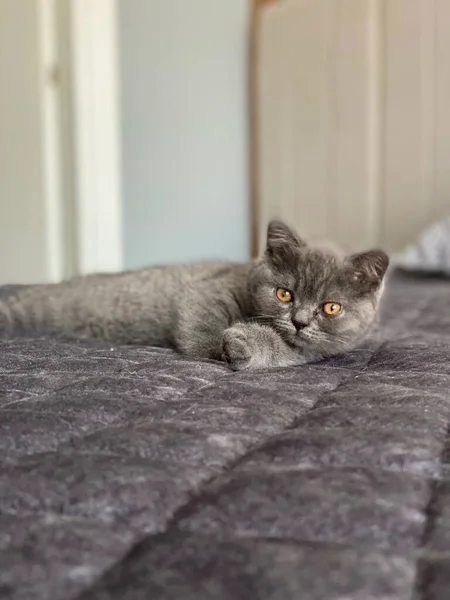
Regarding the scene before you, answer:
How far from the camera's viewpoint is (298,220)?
116 inches

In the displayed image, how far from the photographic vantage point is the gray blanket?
422 millimetres

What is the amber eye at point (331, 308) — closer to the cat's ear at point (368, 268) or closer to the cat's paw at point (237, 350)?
the cat's ear at point (368, 268)

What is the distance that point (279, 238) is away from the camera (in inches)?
49.2

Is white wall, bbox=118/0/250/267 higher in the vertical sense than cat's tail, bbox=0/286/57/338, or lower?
higher

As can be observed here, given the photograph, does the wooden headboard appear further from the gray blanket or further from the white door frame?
the gray blanket

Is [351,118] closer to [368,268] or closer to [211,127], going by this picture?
[211,127]

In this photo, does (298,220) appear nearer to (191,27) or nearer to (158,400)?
(191,27)

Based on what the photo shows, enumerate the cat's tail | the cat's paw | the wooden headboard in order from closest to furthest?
1. the cat's paw
2. the cat's tail
3. the wooden headboard

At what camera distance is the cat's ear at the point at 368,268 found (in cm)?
118

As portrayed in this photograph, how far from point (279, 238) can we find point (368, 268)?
0.17m

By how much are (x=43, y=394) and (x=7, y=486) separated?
0.31 m

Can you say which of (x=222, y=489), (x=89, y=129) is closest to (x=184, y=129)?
(x=89, y=129)

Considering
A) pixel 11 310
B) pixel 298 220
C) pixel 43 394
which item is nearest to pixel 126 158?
pixel 298 220

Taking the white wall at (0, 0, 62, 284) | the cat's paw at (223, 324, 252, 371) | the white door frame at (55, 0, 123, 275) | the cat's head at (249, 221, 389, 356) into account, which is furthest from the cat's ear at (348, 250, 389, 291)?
the white wall at (0, 0, 62, 284)
